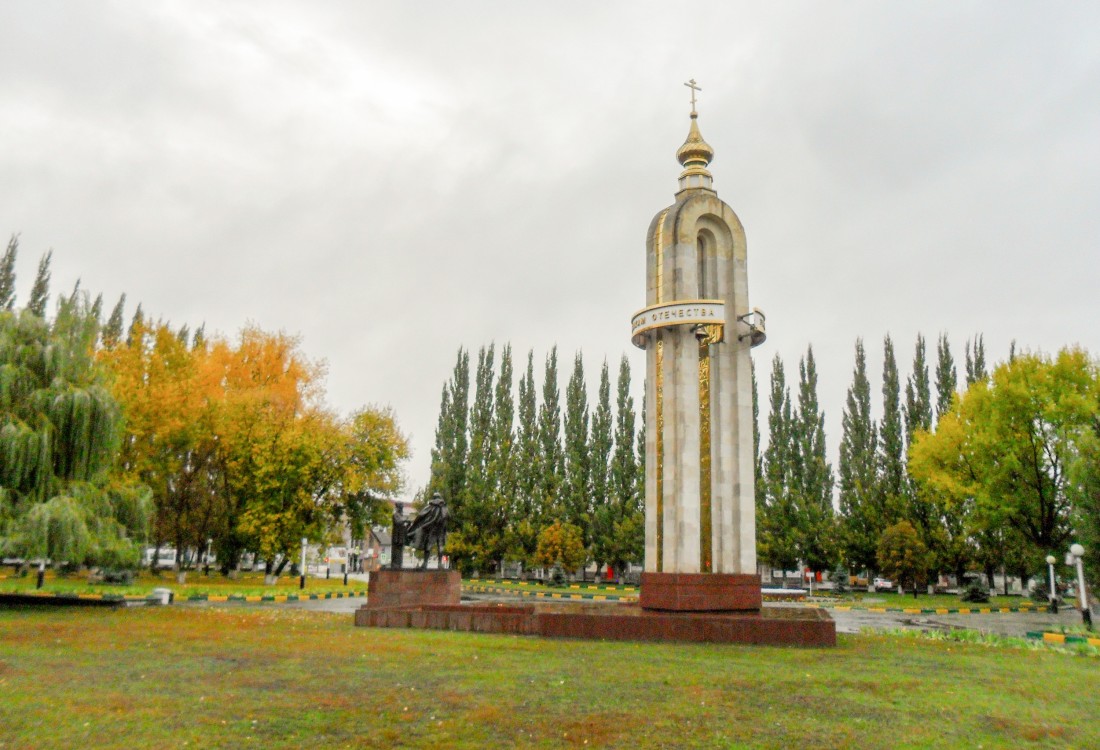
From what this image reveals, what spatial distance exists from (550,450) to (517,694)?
4223 cm

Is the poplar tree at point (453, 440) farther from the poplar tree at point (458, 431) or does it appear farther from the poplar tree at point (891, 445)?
the poplar tree at point (891, 445)

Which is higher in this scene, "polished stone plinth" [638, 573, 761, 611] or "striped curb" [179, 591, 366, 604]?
"polished stone plinth" [638, 573, 761, 611]

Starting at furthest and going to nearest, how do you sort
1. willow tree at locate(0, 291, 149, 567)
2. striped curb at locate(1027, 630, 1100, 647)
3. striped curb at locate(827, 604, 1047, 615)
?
striped curb at locate(827, 604, 1047, 615)
willow tree at locate(0, 291, 149, 567)
striped curb at locate(1027, 630, 1100, 647)

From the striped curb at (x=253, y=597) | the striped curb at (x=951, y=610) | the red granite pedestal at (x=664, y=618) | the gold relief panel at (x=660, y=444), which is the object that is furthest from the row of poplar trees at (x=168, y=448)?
the striped curb at (x=951, y=610)

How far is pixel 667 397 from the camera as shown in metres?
17.9

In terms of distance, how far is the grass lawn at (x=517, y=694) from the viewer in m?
6.65

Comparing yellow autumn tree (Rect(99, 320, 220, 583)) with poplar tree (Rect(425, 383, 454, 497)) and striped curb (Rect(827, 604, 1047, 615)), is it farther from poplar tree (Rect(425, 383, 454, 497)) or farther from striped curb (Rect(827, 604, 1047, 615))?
striped curb (Rect(827, 604, 1047, 615))

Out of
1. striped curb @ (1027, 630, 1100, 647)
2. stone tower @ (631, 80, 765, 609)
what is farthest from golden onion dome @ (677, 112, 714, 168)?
striped curb @ (1027, 630, 1100, 647)

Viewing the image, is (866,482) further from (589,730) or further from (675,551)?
(589,730)

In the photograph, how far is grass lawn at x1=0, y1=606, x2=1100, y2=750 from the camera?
6648 millimetres

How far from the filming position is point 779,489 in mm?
47312

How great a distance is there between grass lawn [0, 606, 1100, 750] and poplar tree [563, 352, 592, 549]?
114 feet

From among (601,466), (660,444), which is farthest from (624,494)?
(660,444)

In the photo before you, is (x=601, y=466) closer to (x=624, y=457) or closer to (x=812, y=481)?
(x=624, y=457)
